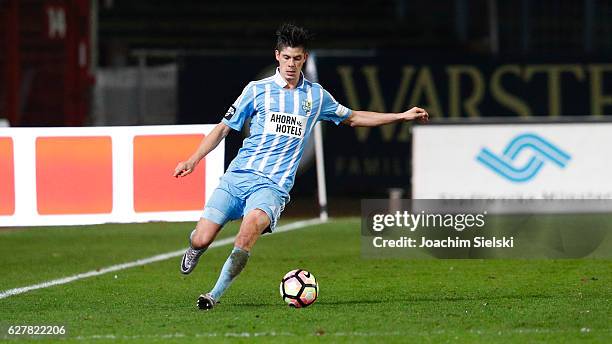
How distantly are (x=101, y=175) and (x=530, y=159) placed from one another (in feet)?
20.7

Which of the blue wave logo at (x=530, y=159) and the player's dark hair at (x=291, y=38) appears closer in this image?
the player's dark hair at (x=291, y=38)

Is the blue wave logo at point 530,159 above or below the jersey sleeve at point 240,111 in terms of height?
below

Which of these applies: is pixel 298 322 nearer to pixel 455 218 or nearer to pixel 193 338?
pixel 193 338

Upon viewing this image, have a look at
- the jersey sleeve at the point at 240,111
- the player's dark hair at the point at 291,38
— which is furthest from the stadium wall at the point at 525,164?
the player's dark hair at the point at 291,38

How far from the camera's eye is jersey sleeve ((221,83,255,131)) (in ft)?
31.2

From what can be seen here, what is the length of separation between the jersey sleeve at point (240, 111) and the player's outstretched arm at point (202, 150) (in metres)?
0.05

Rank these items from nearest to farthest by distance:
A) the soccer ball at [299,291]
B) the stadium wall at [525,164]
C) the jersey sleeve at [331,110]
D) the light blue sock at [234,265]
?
the light blue sock at [234,265] < the soccer ball at [299,291] < the jersey sleeve at [331,110] < the stadium wall at [525,164]

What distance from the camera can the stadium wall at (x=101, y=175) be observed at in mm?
12586

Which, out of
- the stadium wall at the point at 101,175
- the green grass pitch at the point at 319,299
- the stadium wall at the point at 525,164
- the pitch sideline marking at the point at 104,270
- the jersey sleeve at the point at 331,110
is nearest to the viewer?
the green grass pitch at the point at 319,299

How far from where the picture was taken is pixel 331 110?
32.3 ft

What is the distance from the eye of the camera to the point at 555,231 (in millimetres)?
15109

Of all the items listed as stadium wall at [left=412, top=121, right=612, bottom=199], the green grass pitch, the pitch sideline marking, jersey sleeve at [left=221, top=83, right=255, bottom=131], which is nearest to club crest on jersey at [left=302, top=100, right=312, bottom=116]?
jersey sleeve at [left=221, top=83, right=255, bottom=131]

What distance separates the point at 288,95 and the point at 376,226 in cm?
479

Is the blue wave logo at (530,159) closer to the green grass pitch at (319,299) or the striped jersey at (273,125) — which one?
the green grass pitch at (319,299)
